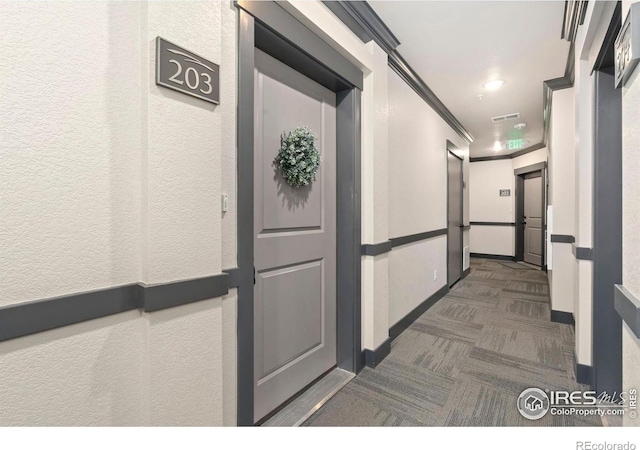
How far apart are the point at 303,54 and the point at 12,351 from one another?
1.68 m

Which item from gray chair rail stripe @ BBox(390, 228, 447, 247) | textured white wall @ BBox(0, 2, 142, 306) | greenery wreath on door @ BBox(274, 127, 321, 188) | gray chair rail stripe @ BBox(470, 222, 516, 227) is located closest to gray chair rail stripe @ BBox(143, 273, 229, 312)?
textured white wall @ BBox(0, 2, 142, 306)

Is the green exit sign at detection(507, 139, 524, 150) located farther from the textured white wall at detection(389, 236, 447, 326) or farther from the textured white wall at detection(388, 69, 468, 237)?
the textured white wall at detection(389, 236, 447, 326)

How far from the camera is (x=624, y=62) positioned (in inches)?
39.1

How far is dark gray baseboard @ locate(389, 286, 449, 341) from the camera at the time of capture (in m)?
2.69

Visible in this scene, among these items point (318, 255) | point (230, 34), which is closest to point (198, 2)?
point (230, 34)

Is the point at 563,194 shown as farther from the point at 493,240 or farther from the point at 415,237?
the point at 493,240

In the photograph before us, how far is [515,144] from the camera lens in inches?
230

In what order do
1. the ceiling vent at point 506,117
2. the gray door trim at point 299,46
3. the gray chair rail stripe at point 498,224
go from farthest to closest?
the gray chair rail stripe at point 498,224
the ceiling vent at point 506,117
the gray door trim at point 299,46

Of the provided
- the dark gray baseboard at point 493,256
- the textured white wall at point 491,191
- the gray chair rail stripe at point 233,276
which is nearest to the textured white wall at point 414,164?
the gray chair rail stripe at point 233,276

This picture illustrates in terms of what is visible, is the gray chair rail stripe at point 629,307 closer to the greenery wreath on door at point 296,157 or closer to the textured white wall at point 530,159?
the greenery wreath on door at point 296,157

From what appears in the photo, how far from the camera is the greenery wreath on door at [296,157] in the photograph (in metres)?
1.68

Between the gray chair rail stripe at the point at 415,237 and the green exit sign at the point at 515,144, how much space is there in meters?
3.07

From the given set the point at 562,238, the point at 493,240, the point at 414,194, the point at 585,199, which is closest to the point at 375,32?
the point at 414,194

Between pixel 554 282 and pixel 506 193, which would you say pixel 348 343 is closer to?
pixel 554 282
